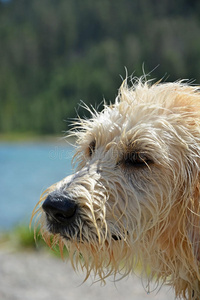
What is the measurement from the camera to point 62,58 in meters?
79.2

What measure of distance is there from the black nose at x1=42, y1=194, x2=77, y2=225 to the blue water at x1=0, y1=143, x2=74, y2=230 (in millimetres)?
676

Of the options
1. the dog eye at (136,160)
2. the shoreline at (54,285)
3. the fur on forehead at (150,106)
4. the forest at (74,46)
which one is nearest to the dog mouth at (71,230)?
the dog eye at (136,160)

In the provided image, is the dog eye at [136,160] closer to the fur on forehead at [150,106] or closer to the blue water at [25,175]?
the fur on forehead at [150,106]

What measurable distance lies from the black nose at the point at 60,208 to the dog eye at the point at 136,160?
0.53m

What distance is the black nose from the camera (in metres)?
2.76

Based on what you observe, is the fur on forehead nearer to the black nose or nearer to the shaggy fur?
the shaggy fur

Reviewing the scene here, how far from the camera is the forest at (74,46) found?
169 ft

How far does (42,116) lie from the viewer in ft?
165

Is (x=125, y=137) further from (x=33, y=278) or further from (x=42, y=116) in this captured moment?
(x=42, y=116)

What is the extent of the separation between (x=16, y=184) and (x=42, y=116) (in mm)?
21412

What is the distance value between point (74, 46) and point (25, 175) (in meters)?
49.2

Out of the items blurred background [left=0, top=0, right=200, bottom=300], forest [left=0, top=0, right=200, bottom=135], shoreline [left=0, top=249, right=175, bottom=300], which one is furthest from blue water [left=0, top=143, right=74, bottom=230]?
forest [left=0, top=0, right=200, bottom=135]

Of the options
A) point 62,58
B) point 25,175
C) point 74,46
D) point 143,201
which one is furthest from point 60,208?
point 74,46

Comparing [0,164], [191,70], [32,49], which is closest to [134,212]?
[191,70]
